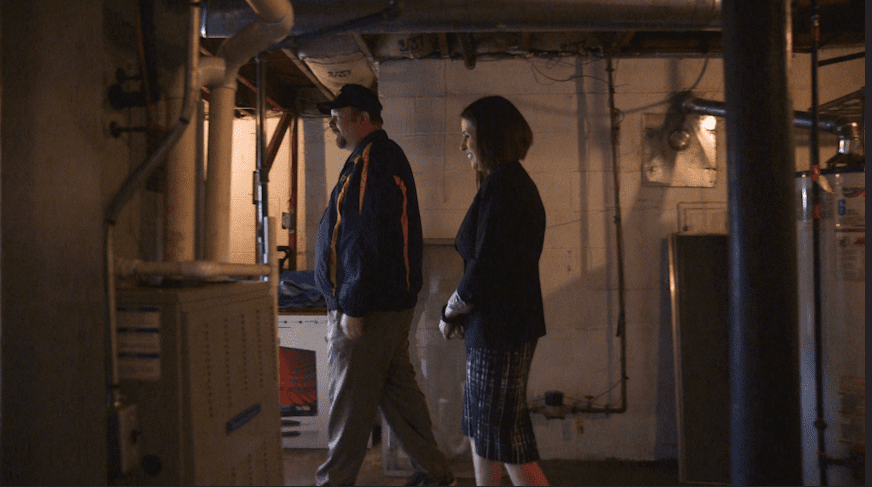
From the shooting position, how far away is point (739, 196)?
1610 millimetres

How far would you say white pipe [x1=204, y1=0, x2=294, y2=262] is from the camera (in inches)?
57.2

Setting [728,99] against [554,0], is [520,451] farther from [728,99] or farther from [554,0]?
[554,0]

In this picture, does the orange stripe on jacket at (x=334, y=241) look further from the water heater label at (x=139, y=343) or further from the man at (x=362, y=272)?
the water heater label at (x=139, y=343)

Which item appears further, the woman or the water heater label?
the woman

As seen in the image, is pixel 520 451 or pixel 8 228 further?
pixel 520 451

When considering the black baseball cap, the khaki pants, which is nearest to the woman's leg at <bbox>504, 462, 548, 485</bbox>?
the khaki pants

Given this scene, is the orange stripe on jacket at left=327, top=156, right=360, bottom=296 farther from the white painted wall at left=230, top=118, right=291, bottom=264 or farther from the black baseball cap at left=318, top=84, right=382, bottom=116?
the white painted wall at left=230, top=118, right=291, bottom=264

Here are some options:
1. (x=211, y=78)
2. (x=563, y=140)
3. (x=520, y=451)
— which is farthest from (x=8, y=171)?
(x=563, y=140)

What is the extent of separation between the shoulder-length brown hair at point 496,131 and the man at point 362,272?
425 mm

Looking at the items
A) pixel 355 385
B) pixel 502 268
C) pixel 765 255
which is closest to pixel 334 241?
pixel 355 385

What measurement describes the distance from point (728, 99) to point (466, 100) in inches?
59.8

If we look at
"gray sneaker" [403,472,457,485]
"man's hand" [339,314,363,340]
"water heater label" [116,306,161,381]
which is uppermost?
"water heater label" [116,306,161,381]

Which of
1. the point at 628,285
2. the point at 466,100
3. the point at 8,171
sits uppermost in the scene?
the point at 466,100

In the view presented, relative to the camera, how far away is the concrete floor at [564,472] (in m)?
2.53
